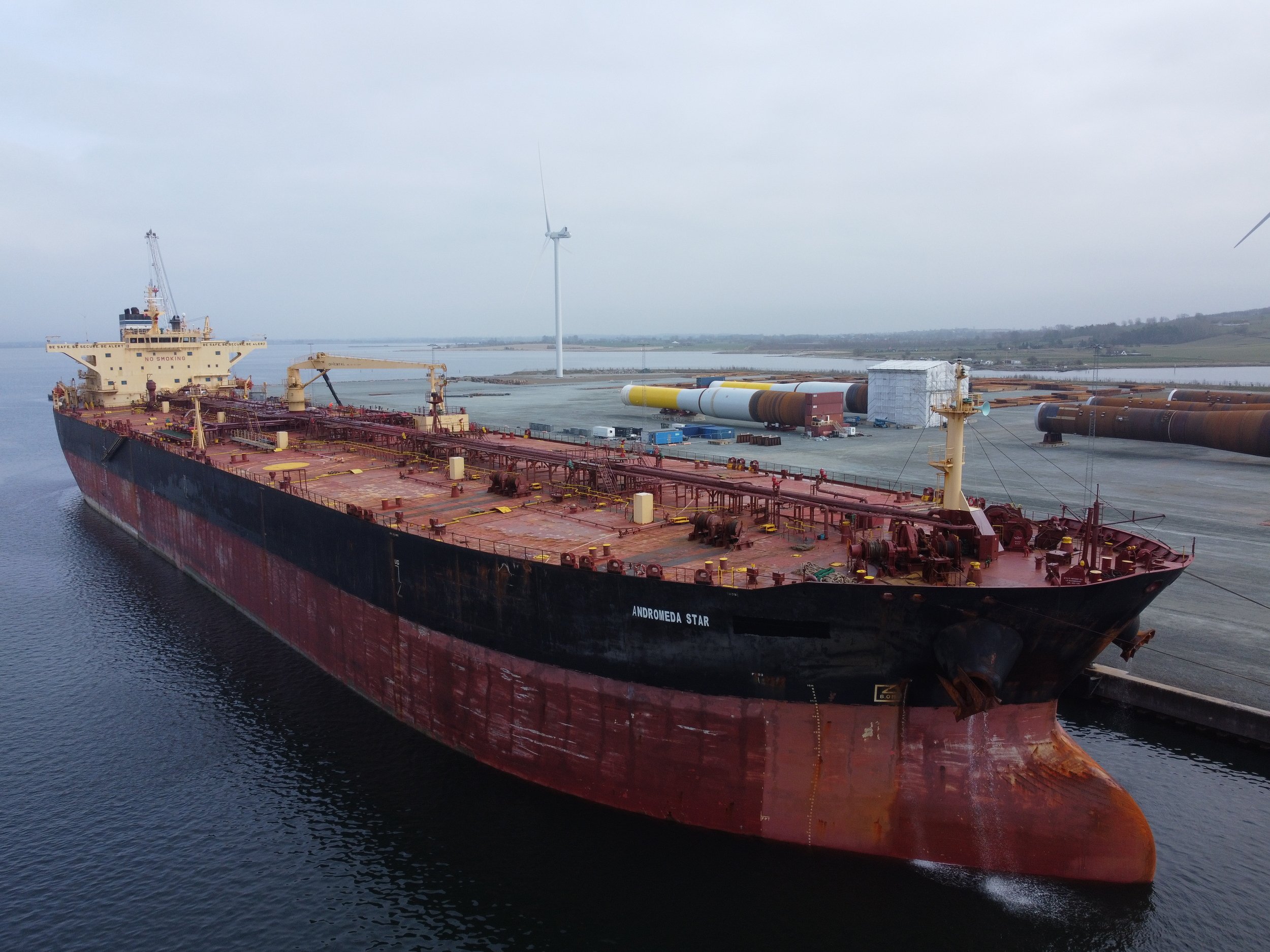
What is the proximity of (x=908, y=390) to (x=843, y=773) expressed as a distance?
63.0m

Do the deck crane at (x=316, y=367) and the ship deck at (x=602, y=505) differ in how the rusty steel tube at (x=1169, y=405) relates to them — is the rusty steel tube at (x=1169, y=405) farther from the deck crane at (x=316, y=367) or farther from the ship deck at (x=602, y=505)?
the deck crane at (x=316, y=367)

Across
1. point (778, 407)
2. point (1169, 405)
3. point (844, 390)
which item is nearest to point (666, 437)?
point (778, 407)

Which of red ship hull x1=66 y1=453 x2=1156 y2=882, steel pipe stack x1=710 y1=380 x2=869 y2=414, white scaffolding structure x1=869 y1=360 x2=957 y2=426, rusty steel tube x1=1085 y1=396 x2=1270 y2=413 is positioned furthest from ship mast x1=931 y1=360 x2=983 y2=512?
steel pipe stack x1=710 y1=380 x2=869 y2=414

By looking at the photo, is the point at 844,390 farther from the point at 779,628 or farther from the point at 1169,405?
the point at 779,628

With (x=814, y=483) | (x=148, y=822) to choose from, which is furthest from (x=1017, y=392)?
(x=148, y=822)

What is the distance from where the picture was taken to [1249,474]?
49500mm

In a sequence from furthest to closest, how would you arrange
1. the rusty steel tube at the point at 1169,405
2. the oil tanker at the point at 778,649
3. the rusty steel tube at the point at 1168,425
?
the rusty steel tube at the point at 1169,405
the rusty steel tube at the point at 1168,425
the oil tanker at the point at 778,649

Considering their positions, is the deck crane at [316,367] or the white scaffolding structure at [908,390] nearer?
the deck crane at [316,367]

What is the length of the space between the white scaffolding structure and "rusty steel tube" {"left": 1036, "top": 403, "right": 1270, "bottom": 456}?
389 inches

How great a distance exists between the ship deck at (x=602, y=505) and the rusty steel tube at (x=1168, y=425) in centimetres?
3613

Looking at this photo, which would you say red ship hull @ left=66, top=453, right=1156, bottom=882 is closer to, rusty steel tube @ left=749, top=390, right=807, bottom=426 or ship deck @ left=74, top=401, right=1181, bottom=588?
ship deck @ left=74, top=401, right=1181, bottom=588

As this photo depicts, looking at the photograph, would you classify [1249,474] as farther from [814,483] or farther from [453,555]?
[453,555]

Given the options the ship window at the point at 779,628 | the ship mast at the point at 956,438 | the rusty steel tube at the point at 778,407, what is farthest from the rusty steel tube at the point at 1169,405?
the ship window at the point at 779,628

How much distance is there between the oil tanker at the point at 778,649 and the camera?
1535 centimetres
